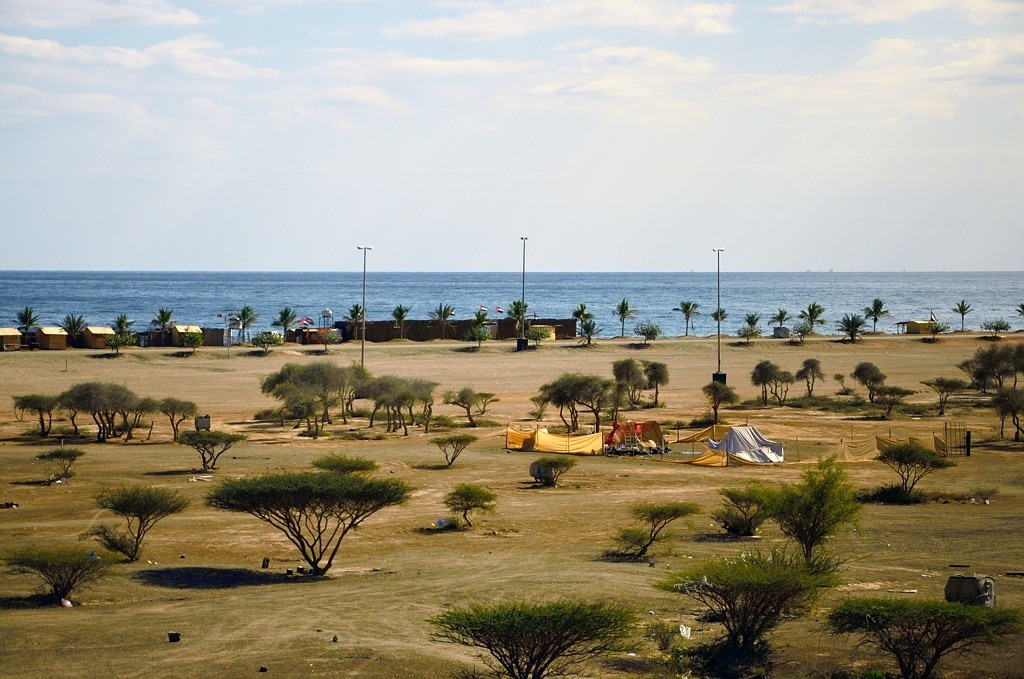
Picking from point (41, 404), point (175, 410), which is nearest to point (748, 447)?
point (175, 410)

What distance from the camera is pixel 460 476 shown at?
35.6 meters

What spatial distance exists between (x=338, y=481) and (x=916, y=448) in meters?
18.7

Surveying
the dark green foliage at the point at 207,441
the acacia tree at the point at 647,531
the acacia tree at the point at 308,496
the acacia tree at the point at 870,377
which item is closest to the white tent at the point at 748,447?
the acacia tree at the point at 647,531

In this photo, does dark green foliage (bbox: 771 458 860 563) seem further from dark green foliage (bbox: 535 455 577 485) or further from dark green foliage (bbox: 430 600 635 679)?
dark green foliage (bbox: 535 455 577 485)

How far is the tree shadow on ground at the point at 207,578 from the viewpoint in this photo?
21.7 metres

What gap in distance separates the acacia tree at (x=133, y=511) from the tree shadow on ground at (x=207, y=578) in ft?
4.85

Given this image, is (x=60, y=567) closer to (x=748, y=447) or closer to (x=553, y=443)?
(x=553, y=443)

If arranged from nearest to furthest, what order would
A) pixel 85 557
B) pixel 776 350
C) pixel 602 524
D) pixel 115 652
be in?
1. pixel 115 652
2. pixel 85 557
3. pixel 602 524
4. pixel 776 350

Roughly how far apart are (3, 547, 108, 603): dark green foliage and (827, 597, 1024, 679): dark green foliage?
13824 mm

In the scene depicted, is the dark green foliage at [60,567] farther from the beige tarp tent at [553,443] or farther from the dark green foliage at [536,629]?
the beige tarp tent at [553,443]

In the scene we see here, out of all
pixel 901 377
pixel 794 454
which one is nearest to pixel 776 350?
pixel 901 377

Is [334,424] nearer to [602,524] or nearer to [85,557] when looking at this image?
[602,524]

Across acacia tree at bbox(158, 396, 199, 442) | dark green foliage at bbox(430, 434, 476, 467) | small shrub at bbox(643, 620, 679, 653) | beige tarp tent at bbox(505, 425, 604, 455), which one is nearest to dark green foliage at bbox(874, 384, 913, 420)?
beige tarp tent at bbox(505, 425, 604, 455)

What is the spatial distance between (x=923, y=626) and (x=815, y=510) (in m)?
7.08
